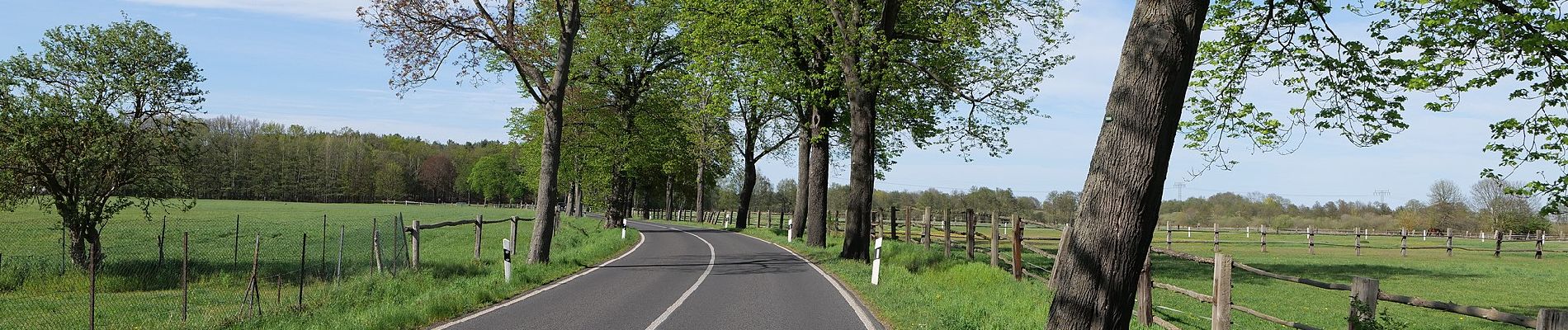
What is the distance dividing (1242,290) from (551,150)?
15733 millimetres

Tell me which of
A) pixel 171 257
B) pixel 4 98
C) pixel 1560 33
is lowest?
pixel 171 257

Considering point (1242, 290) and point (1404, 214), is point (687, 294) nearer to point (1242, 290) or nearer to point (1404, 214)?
point (1242, 290)

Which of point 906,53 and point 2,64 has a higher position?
point 906,53

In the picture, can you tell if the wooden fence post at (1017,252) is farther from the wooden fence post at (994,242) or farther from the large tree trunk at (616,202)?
the large tree trunk at (616,202)

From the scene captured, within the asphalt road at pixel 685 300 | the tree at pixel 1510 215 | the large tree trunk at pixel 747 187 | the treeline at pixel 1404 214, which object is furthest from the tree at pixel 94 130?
the tree at pixel 1510 215

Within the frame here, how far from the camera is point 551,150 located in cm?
1917

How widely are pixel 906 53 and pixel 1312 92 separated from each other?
1262 centimetres

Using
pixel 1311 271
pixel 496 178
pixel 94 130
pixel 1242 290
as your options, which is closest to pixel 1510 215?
pixel 1311 271

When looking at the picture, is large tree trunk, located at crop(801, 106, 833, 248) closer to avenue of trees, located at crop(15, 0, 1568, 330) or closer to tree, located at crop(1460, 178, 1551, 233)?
avenue of trees, located at crop(15, 0, 1568, 330)

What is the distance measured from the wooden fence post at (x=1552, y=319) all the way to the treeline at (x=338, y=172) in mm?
89639

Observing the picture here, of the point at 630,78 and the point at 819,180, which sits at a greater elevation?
the point at 630,78

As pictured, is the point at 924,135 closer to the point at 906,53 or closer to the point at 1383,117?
the point at 906,53

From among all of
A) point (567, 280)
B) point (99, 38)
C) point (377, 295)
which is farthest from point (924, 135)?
point (99, 38)

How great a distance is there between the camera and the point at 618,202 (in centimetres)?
4200
